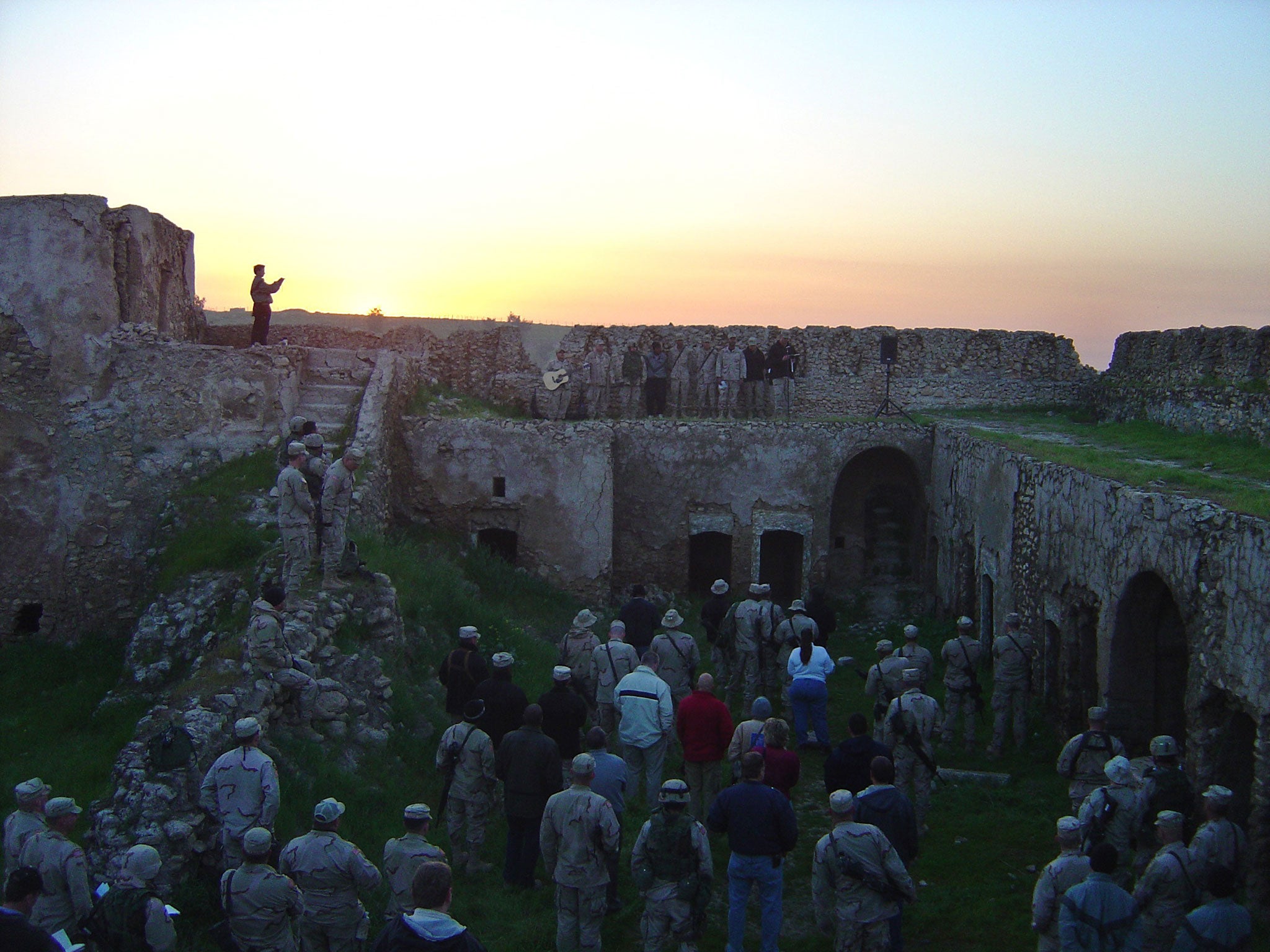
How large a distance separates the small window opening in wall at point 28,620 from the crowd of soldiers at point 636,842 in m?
7.70

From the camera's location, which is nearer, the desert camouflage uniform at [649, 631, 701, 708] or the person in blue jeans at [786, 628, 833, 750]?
the desert camouflage uniform at [649, 631, 701, 708]

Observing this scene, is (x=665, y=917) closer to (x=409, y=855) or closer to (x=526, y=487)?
(x=409, y=855)

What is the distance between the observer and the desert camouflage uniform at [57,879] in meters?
6.83

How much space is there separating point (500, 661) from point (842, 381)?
49.1 feet

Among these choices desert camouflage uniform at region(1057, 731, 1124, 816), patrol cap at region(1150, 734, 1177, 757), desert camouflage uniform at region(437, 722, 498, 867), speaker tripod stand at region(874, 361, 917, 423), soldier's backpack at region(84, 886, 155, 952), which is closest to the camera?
soldier's backpack at region(84, 886, 155, 952)

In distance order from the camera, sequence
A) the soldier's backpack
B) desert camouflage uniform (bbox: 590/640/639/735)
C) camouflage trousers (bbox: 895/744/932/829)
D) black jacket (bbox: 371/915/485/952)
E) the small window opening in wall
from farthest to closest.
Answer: the small window opening in wall, desert camouflage uniform (bbox: 590/640/639/735), camouflage trousers (bbox: 895/744/932/829), the soldier's backpack, black jacket (bbox: 371/915/485/952)

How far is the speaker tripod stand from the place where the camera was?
21172 millimetres

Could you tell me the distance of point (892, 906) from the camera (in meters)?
7.28

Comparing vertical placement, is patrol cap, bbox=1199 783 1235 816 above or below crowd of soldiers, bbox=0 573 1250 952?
above

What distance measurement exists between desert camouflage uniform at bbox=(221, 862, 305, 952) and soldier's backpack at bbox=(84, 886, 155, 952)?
1.82 ft

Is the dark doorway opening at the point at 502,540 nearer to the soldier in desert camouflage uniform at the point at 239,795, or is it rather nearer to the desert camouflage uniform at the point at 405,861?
the soldier in desert camouflage uniform at the point at 239,795

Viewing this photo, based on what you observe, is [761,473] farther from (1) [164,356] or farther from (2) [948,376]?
(1) [164,356]

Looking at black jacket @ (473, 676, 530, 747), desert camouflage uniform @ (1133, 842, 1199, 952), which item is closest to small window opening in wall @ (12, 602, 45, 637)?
black jacket @ (473, 676, 530, 747)

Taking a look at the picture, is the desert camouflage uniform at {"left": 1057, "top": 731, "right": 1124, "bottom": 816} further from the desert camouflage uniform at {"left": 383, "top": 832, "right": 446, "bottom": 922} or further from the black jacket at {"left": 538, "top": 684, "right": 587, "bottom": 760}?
the desert camouflage uniform at {"left": 383, "top": 832, "right": 446, "bottom": 922}
